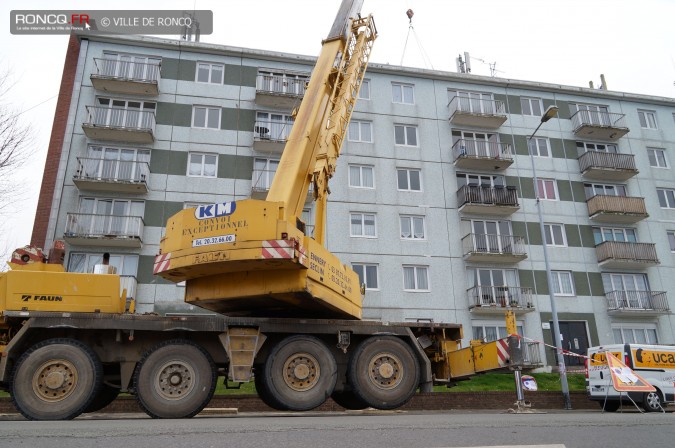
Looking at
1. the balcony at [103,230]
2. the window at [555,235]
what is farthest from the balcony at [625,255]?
the balcony at [103,230]

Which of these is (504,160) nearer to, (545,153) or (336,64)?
(545,153)

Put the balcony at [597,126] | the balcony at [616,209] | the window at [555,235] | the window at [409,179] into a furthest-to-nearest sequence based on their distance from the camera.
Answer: the balcony at [597,126] → the balcony at [616,209] → the window at [555,235] → the window at [409,179]

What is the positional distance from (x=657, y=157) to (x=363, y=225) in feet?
67.4

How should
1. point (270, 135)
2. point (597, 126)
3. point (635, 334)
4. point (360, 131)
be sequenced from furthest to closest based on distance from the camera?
point (597, 126) < point (360, 131) < point (635, 334) < point (270, 135)

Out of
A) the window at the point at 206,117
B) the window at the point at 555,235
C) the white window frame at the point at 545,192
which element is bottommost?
the window at the point at 555,235

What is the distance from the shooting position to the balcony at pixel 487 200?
2663 centimetres

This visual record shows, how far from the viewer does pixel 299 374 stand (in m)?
9.24

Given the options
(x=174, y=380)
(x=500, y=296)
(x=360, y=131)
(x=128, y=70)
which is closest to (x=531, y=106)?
(x=360, y=131)

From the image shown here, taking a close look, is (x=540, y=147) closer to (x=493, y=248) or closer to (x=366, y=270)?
(x=493, y=248)

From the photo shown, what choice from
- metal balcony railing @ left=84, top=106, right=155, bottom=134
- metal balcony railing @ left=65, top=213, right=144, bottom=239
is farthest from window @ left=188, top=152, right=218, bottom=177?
metal balcony railing @ left=65, top=213, right=144, bottom=239

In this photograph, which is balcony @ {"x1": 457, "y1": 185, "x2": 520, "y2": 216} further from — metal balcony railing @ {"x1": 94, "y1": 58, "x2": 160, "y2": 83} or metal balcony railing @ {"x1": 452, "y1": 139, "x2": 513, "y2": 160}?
metal balcony railing @ {"x1": 94, "y1": 58, "x2": 160, "y2": 83}

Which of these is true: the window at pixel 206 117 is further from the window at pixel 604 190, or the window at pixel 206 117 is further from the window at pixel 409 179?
the window at pixel 604 190

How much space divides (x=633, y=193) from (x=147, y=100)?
28491 mm

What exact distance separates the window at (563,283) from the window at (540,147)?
7314 millimetres
